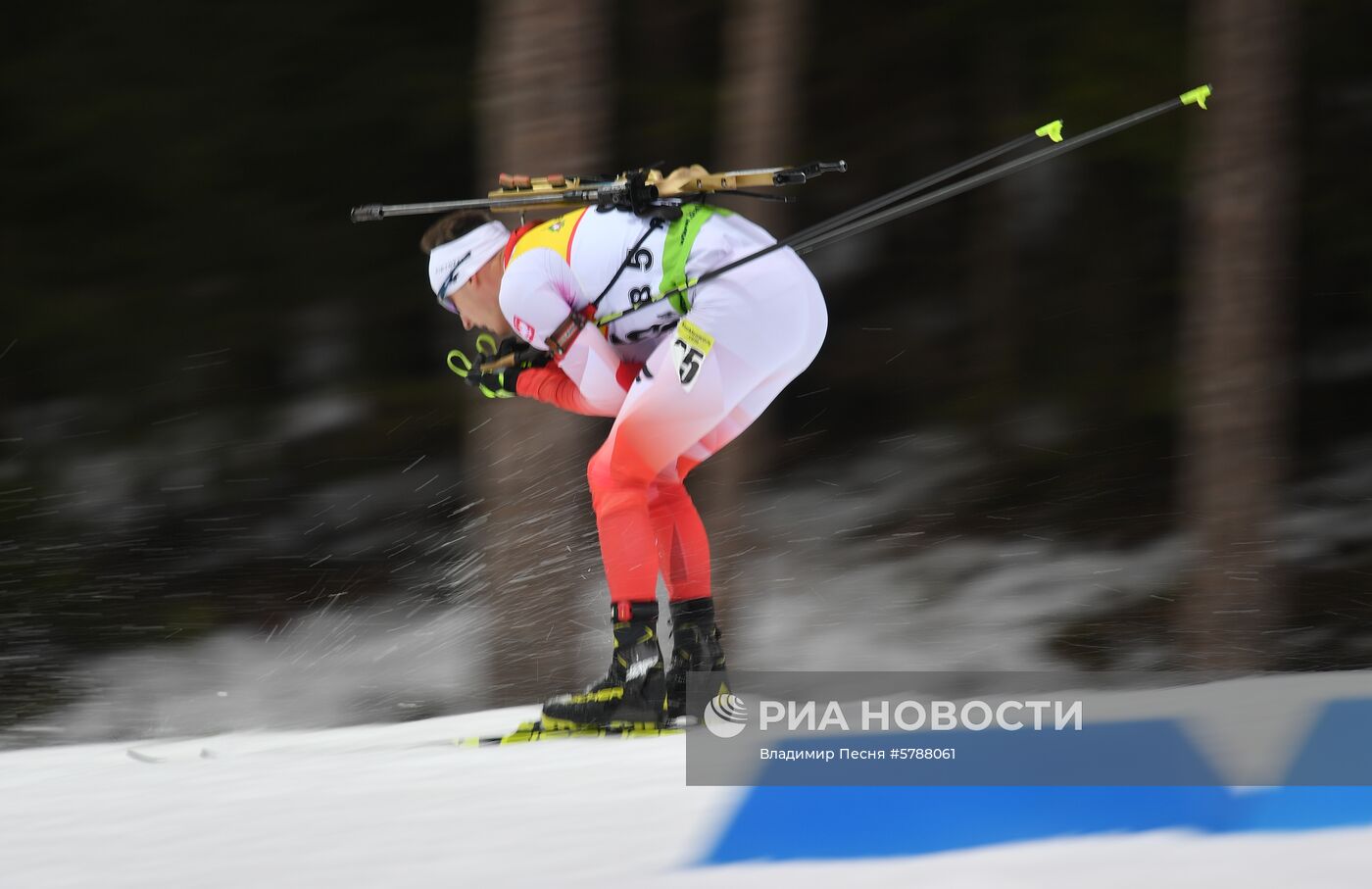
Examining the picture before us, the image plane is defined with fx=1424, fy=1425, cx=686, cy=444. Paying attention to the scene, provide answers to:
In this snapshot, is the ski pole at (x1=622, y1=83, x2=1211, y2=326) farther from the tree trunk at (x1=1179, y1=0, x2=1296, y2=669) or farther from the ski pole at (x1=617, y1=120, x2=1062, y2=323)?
the tree trunk at (x1=1179, y1=0, x2=1296, y2=669)

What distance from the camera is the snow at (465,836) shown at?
2.09 metres

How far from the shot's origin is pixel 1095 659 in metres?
8.96

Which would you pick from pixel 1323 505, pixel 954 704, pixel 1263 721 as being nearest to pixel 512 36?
pixel 954 704

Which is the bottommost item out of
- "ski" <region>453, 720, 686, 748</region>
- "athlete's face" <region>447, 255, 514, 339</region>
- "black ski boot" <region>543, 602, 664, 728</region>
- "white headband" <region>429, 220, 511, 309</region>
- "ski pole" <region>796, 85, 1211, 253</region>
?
"ski" <region>453, 720, 686, 748</region>

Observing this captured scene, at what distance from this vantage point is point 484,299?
3.69m

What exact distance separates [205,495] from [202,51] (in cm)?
290

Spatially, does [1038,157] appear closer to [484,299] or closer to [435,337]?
[484,299]

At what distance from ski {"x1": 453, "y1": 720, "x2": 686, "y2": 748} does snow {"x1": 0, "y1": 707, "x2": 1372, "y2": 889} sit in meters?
0.12

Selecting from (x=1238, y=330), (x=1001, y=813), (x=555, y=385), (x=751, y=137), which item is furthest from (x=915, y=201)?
(x=1238, y=330)

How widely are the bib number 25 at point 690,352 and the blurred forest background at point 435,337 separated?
5.28 m

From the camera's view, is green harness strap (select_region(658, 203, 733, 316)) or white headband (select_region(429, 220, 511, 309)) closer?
green harness strap (select_region(658, 203, 733, 316))

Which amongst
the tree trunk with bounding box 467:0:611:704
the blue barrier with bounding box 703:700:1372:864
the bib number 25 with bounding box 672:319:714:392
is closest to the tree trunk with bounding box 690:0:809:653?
the tree trunk with bounding box 467:0:611:704

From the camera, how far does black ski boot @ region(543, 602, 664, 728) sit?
351 cm

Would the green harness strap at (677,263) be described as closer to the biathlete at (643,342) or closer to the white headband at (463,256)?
the biathlete at (643,342)
